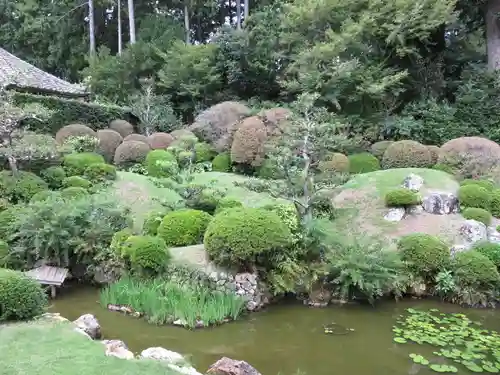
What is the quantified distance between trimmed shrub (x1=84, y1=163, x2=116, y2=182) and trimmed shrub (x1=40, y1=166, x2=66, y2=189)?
635mm

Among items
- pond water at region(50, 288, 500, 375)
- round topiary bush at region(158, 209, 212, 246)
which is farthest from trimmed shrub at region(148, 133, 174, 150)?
pond water at region(50, 288, 500, 375)

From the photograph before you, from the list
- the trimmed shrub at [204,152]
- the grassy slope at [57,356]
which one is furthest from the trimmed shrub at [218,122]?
the grassy slope at [57,356]

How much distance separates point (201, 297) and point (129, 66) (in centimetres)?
1743

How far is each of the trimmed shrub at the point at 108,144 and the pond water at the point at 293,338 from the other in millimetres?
7690

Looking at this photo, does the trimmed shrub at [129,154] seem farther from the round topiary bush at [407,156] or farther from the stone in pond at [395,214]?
the stone in pond at [395,214]

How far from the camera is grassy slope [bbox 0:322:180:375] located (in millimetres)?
4168

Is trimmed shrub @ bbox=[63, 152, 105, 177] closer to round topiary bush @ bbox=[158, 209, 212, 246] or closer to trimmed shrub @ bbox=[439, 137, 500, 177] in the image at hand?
round topiary bush @ bbox=[158, 209, 212, 246]

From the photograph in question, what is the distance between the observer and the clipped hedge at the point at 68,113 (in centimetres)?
1462

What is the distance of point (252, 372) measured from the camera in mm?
4609

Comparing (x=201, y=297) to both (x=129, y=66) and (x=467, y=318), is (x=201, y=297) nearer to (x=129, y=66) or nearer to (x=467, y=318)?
(x=467, y=318)

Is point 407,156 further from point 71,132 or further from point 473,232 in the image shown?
point 71,132

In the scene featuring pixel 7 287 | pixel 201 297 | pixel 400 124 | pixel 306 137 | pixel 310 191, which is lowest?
pixel 201 297

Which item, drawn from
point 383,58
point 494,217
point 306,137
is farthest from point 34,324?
point 383,58

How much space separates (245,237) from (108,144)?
916 centimetres
